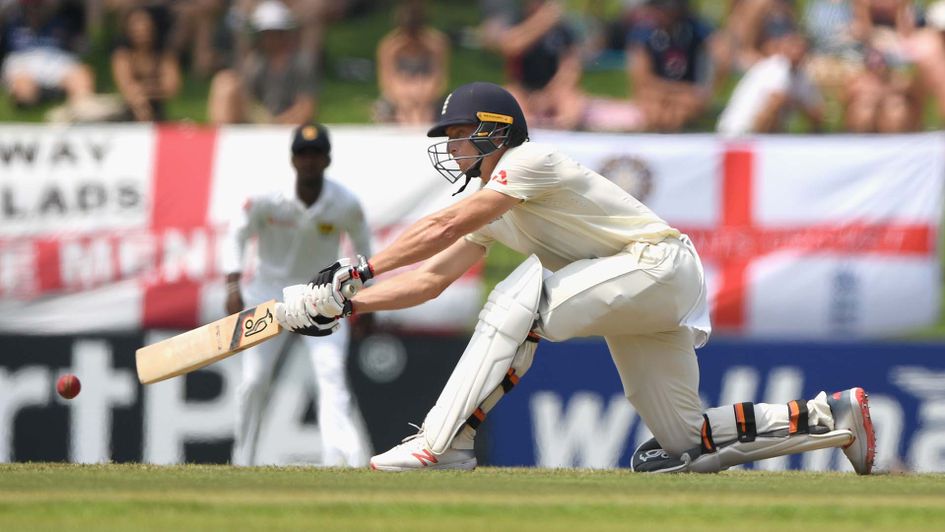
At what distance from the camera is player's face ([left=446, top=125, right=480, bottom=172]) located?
575cm

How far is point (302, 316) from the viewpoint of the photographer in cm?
565

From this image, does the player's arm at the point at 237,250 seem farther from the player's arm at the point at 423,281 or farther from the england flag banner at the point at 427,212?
the player's arm at the point at 423,281

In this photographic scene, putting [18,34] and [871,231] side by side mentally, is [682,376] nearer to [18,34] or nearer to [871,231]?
[871,231]

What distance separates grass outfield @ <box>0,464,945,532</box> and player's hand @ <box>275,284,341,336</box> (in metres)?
0.53

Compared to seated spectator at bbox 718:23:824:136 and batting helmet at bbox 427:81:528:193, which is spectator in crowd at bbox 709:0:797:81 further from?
batting helmet at bbox 427:81:528:193

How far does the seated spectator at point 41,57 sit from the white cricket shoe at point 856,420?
755 centimetres

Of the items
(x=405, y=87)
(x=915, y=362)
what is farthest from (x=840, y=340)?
(x=405, y=87)

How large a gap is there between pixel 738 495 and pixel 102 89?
341 inches

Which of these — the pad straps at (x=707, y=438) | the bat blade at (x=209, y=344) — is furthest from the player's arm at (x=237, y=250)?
the pad straps at (x=707, y=438)

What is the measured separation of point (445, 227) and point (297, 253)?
2.96 metres

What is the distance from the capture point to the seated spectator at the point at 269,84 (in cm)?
1149

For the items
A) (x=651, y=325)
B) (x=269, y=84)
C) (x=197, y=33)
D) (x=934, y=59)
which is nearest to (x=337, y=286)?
(x=651, y=325)

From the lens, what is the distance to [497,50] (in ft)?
43.3

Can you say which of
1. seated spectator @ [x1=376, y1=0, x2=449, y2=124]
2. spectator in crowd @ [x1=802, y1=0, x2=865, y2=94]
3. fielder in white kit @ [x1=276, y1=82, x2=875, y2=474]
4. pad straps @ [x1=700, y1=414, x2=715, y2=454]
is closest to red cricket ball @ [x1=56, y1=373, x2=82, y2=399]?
fielder in white kit @ [x1=276, y1=82, x2=875, y2=474]
